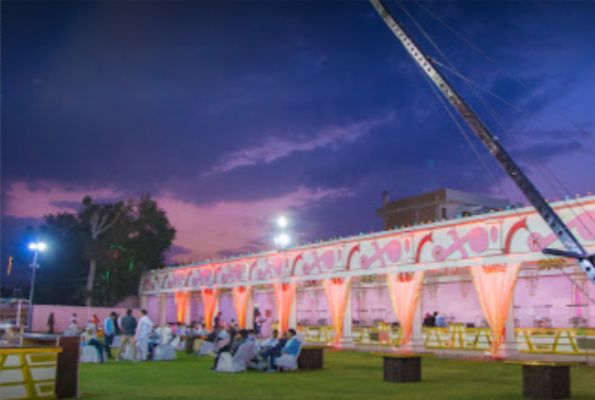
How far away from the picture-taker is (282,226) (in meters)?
25.3

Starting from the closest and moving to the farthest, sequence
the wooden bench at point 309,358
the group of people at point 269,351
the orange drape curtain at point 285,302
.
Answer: the group of people at point 269,351 < the wooden bench at point 309,358 < the orange drape curtain at point 285,302

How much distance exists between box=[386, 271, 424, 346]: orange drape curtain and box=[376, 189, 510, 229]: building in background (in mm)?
18173

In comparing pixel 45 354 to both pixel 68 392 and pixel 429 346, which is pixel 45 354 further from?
pixel 429 346

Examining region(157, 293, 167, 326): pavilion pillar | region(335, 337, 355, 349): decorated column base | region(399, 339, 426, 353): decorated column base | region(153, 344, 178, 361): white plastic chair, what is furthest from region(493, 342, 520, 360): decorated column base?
region(157, 293, 167, 326): pavilion pillar


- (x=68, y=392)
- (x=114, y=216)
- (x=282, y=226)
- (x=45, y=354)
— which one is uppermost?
(x=114, y=216)

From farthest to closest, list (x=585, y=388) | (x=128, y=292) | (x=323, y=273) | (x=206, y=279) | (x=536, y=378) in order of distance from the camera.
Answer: (x=128, y=292) → (x=206, y=279) → (x=323, y=273) → (x=585, y=388) → (x=536, y=378)

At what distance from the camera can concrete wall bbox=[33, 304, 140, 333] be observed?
38728mm

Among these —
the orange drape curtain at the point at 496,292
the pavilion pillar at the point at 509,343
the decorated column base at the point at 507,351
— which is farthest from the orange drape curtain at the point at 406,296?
the decorated column base at the point at 507,351

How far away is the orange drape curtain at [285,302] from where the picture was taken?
1055 inches

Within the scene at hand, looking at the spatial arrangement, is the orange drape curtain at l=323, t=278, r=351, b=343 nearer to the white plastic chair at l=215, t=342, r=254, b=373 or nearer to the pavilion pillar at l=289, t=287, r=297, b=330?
the pavilion pillar at l=289, t=287, r=297, b=330

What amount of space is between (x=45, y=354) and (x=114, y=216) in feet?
131

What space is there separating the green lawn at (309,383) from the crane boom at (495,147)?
2.68 m

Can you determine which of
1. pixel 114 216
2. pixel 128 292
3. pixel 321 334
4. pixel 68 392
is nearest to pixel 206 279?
pixel 321 334

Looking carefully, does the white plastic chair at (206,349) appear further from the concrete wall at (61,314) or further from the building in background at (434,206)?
the building in background at (434,206)
